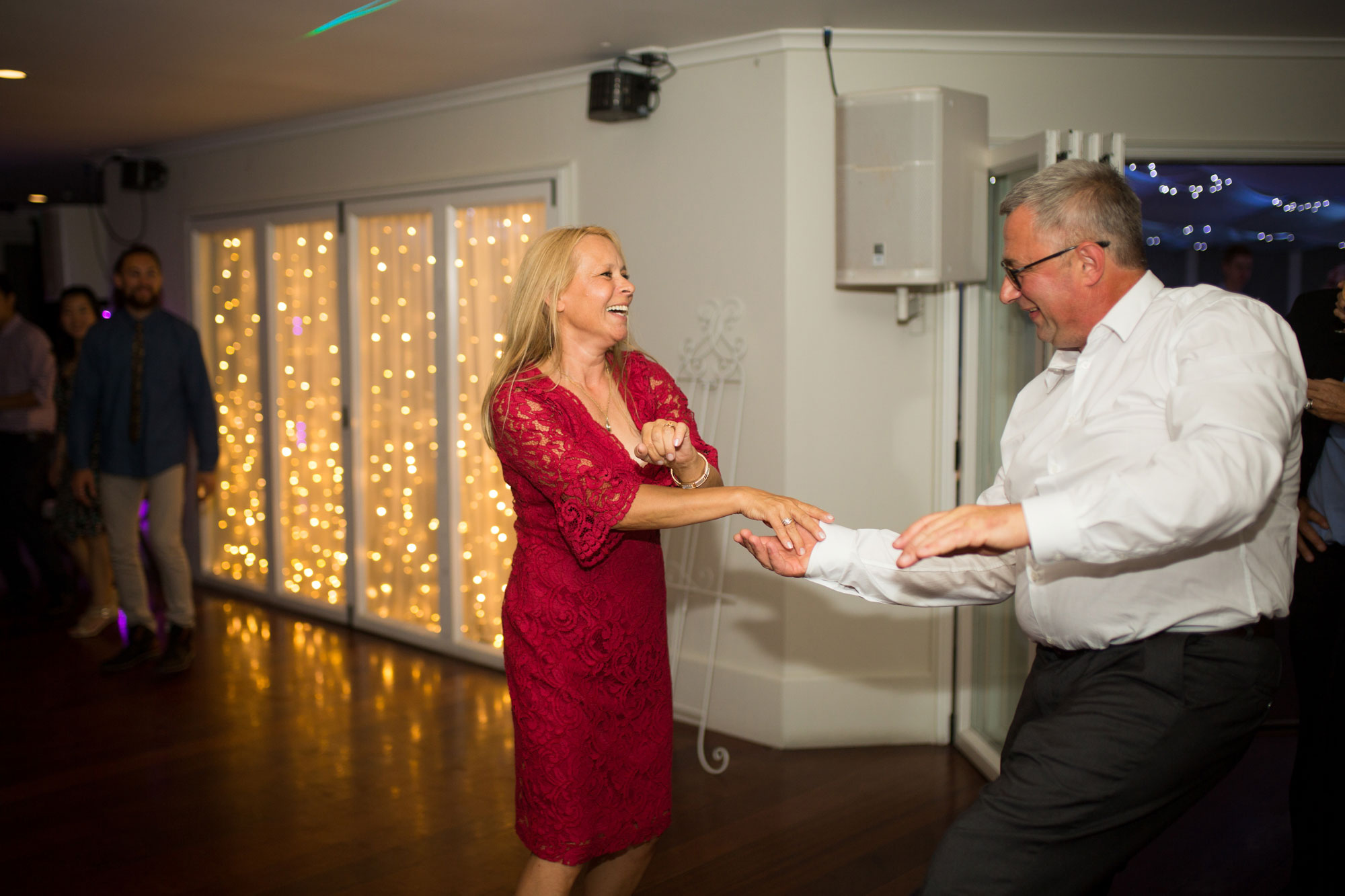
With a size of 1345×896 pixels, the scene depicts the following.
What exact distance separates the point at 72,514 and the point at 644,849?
4.48m

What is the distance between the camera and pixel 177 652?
16.0 ft

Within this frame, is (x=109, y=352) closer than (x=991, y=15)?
No

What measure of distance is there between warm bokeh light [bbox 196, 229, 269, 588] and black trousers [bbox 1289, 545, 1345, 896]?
5.20 metres

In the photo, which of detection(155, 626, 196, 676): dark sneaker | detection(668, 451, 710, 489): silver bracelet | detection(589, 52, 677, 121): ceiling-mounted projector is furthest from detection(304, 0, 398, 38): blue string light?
detection(155, 626, 196, 676): dark sneaker

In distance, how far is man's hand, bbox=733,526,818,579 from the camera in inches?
78.7

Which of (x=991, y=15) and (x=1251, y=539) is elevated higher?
(x=991, y=15)

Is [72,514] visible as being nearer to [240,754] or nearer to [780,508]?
[240,754]

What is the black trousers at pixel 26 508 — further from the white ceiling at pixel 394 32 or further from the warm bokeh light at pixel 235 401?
the white ceiling at pixel 394 32

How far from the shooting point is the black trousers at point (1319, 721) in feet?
8.57

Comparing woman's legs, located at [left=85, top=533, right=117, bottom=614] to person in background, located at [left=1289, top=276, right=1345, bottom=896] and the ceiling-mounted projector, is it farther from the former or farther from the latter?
person in background, located at [left=1289, top=276, right=1345, bottom=896]

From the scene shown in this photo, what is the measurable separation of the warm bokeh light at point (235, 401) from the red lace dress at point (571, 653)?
4355 millimetres

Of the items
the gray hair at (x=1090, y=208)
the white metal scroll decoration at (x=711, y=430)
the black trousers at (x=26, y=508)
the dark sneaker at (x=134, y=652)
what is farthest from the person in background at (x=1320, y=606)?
the black trousers at (x=26, y=508)

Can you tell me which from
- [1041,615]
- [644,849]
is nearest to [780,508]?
[1041,615]

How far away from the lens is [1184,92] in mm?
3967
